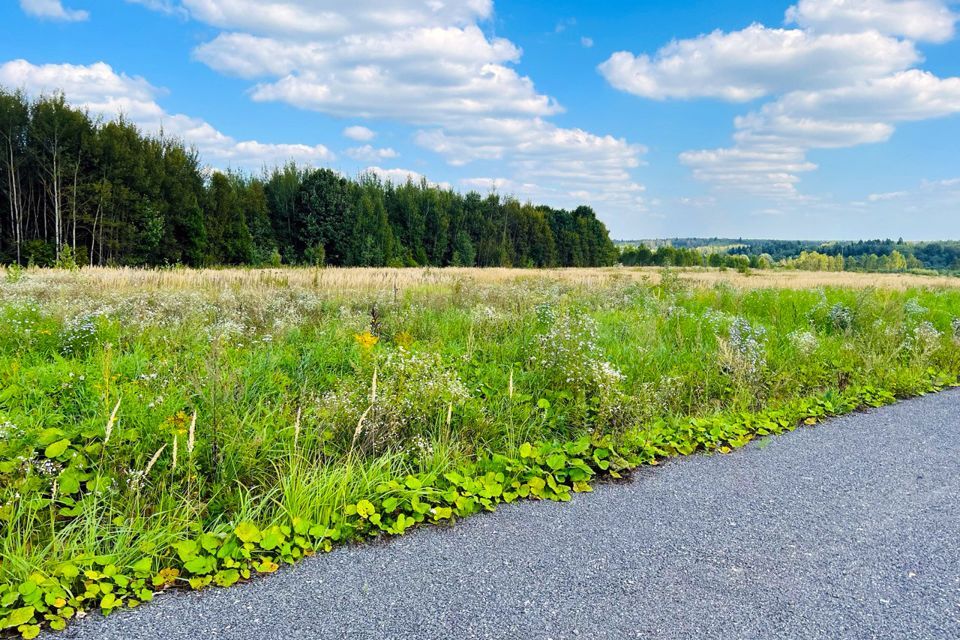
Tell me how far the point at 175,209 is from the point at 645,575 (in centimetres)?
3321

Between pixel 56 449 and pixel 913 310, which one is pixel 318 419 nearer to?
pixel 56 449

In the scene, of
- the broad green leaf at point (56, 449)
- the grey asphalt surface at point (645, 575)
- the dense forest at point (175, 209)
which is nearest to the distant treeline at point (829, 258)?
the dense forest at point (175, 209)

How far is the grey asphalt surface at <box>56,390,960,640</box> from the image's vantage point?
8.01 ft

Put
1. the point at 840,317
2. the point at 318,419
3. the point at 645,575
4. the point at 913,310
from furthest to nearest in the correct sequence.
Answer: the point at 913,310 < the point at 840,317 < the point at 318,419 < the point at 645,575

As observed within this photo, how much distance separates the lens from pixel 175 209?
3034 centimetres

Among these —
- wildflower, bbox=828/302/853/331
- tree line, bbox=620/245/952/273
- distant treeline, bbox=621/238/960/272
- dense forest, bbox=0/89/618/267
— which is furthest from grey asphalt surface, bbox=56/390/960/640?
tree line, bbox=620/245/952/273

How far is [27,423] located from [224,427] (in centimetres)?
134

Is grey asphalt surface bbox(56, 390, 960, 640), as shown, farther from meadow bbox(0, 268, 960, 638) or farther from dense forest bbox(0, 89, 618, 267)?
dense forest bbox(0, 89, 618, 267)

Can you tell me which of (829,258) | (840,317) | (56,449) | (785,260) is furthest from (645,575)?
(829,258)

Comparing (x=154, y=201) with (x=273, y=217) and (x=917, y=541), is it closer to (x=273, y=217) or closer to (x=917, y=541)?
(x=273, y=217)

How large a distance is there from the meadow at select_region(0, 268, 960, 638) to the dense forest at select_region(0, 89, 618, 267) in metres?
12.6

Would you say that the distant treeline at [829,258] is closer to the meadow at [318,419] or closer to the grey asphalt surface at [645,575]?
the meadow at [318,419]

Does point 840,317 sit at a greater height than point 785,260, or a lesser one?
lesser

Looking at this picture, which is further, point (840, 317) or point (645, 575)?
point (840, 317)
